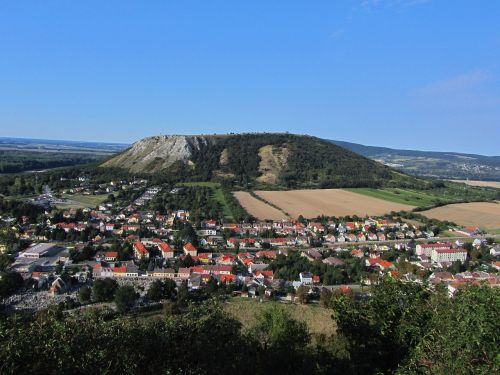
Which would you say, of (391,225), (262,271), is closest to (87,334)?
(262,271)

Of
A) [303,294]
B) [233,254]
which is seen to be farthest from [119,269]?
[303,294]

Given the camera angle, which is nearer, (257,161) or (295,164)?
(295,164)

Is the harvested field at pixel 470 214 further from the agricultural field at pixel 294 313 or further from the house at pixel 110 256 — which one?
the house at pixel 110 256

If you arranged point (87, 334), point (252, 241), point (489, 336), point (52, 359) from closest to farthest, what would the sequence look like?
point (52, 359), point (489, 336), point (87, 334), point (252, 241)

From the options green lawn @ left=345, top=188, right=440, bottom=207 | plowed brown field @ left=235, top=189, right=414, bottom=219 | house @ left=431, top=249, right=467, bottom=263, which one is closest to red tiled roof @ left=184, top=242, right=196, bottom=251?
plowed brown field @ left=235, top=189, right=414, bottom=219

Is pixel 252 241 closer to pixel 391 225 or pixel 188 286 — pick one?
pixel 188 286

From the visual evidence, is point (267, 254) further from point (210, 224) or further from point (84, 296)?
point (84, 296)
